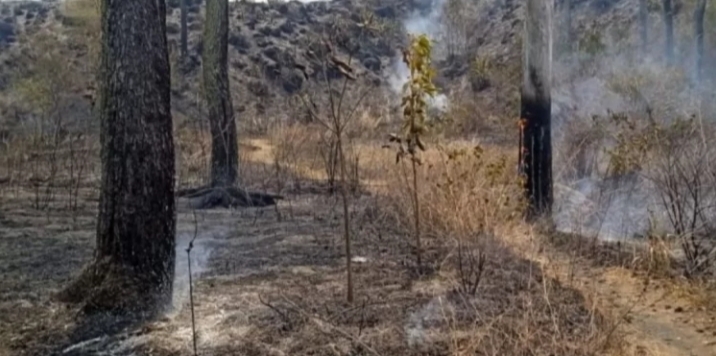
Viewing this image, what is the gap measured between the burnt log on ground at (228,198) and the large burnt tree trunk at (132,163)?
3.91 m

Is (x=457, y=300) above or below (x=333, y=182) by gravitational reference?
below

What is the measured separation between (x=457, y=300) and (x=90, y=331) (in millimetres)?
1856

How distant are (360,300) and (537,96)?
3.96 m

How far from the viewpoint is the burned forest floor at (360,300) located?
11.3ft

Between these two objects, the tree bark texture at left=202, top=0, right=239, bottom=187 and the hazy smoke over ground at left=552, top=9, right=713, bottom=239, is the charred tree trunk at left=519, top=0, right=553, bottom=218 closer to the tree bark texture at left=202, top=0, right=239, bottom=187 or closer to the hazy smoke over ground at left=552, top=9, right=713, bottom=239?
the hazy smoke over ground at left=552, top=9, right=713, bottom=239

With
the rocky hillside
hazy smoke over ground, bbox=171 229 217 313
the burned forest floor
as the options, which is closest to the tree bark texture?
the burned forest floor

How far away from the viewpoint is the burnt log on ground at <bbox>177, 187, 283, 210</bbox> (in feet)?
26.2

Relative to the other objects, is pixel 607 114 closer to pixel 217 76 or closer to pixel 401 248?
pixel 217 76

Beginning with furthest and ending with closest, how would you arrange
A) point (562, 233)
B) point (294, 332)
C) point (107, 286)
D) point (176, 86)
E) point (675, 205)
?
point (176, 86)
point (562, 233)
point (675, 205)
point (107, 286)
point (294, 332)

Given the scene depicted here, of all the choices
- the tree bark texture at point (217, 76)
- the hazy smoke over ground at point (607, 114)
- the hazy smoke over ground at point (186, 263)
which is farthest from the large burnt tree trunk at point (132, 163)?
the tree bark texture at point (217, 76)

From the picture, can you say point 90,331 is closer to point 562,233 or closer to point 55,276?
point 55,276

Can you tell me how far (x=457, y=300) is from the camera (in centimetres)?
409

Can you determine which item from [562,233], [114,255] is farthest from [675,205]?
[114,255]

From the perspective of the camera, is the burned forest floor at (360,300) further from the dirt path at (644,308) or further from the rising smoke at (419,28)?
the rising smoke at (419,28)
